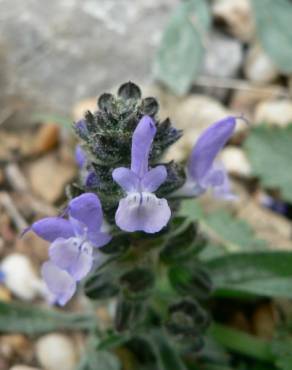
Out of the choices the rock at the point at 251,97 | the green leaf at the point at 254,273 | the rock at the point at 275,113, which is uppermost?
the rock at the point at 251,97

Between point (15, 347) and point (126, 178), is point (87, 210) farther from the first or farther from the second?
point (15, 347)

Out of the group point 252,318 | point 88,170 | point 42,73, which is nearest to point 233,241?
point 252,318

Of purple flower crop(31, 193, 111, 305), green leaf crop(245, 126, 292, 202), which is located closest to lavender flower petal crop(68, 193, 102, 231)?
purple flower crop(31, 193, 111, 305)

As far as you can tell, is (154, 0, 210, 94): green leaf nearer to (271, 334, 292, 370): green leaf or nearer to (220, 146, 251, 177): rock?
(220, 146, 251, 177): rock

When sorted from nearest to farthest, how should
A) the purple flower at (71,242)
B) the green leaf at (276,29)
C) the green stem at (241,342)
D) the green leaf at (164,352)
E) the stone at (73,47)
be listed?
1. the purple flower at (71,242)
2. the green leaf at (164,352)
3. the green stem at (241,342)
4. the green leaf at (276,29)
5. the stone at (73,47)

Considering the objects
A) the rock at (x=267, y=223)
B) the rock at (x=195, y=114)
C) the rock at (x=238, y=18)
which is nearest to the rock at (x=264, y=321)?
the rock at (x=267, y=223)

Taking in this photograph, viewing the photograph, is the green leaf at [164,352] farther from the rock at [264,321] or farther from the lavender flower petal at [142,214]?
the lavender flower petal at [142,214]

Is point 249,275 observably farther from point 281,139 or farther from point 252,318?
point 281,139
